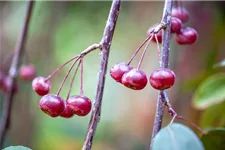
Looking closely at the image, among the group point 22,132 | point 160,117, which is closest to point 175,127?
point 160,117

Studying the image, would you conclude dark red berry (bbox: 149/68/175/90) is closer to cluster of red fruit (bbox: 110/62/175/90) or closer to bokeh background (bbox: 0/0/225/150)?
cluster of red fruit (bbox: 110/62/175/90)

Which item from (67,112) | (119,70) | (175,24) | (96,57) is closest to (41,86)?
(67,112)

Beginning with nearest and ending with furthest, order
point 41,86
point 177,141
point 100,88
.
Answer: point 177,141, point 100,88, point 41,86

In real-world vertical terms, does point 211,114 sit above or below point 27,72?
below

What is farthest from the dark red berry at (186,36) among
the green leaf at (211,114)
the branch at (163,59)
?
the green leaf at (211,114)

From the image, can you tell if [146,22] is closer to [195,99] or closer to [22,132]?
[22,132]

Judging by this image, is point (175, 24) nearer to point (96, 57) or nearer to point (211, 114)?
point (211, 114)

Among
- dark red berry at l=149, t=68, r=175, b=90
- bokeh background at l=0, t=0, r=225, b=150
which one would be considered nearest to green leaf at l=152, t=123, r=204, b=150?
dark red berry at l=149, t=68, r=175, b=90
